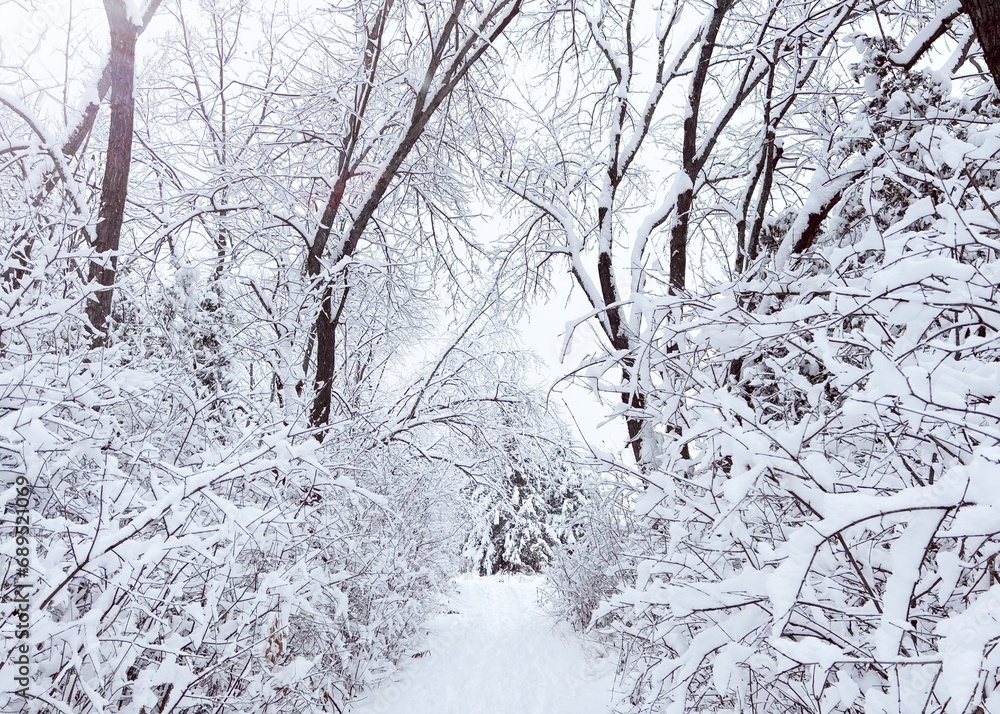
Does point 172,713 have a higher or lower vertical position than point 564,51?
lower

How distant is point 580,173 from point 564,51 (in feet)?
4.81

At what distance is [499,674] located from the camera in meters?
7.43

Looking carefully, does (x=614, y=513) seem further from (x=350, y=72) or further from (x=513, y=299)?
(x=350, y=72)

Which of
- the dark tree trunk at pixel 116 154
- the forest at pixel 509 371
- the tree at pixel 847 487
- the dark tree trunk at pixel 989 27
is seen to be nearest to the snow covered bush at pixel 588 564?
the forest at pixel 509 371

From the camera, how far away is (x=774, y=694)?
5.81ft

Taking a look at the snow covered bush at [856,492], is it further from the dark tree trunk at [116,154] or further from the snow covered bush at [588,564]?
the snow covered bush at [588,564]

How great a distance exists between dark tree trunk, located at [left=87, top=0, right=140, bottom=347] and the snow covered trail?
469 cm

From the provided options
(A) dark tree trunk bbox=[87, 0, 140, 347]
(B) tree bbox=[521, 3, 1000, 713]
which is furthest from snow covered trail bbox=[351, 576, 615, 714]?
(A) dark tree trunk bbox=[87, 0, 140, 347]

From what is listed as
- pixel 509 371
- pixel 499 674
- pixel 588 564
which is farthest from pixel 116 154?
pixel 588 564

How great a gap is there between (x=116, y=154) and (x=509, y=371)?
15.6 ft

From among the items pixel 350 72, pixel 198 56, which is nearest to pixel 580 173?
pixel 350 72

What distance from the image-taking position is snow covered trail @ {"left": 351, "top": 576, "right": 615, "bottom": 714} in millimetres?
6062

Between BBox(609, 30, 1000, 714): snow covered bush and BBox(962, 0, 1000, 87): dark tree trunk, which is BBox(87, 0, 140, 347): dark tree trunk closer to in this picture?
BBox(609, 30, 1000, 714): snow covered bush

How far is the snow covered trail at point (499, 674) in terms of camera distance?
606 centimetres
